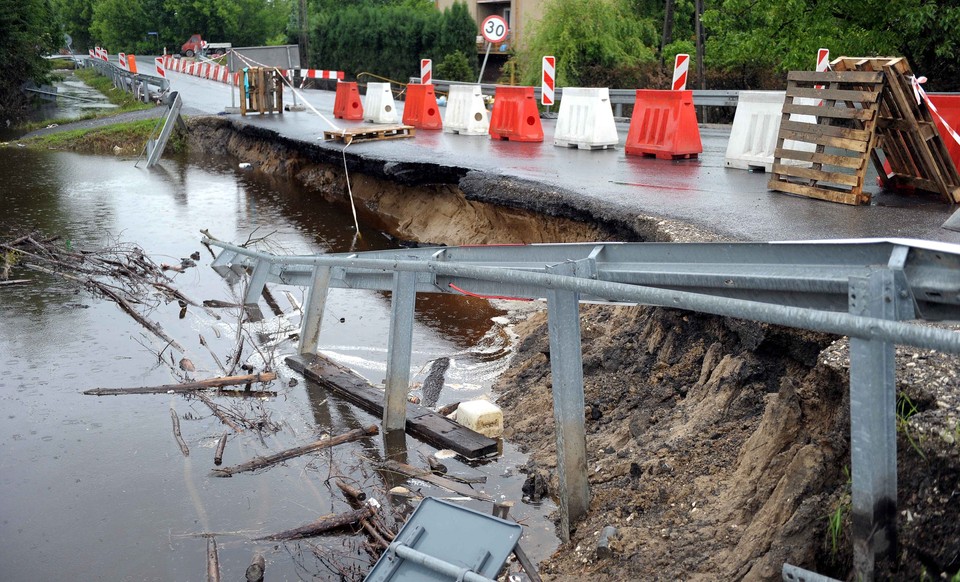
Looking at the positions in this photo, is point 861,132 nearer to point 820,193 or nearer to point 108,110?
point 820,193

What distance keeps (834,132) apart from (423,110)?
36.6ft

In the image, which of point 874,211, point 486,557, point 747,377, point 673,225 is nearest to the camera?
point 486,557

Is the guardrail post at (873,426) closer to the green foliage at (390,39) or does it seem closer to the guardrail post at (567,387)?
the guardrail post at (567,387)

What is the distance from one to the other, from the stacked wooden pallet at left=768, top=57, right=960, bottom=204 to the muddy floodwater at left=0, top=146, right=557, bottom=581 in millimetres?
3574

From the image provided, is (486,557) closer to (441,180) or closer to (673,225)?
(673,225)

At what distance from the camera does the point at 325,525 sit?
5152 millimetres

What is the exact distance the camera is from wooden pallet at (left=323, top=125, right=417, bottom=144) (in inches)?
627

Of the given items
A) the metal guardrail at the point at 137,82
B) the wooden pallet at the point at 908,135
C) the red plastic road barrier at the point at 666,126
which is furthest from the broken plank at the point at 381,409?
the metal guardrail at the point at 137,82

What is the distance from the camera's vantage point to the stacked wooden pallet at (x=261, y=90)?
21703 mm

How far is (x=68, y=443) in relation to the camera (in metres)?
6.59

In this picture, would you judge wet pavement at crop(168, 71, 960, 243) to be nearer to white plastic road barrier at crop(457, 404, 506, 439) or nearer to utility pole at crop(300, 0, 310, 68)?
white plastic road barrier at crop(457, 404, 506, 439)

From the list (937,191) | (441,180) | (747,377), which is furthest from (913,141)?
(441,180)

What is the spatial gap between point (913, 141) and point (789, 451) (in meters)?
5.43

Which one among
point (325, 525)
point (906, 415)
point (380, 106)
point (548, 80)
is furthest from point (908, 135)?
point (380, 106)
